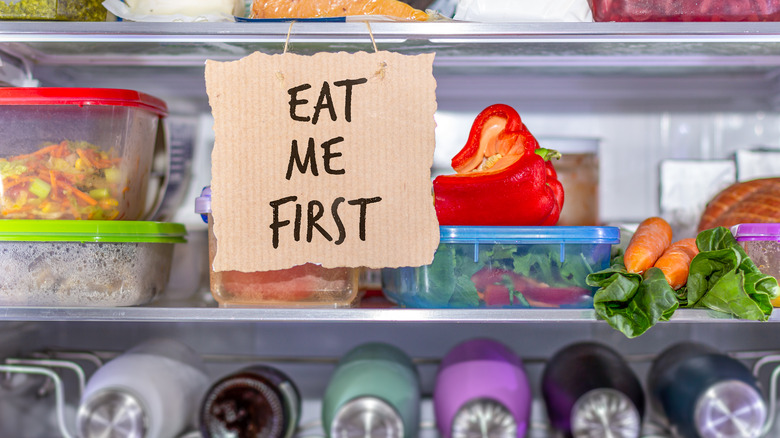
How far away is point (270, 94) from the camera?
841mm

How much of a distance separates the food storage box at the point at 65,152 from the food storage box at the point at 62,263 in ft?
Answer: 0.14

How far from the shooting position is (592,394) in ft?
3.02

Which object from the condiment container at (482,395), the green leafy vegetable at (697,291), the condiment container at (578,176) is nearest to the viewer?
the green leafy vegetable at (697,291)

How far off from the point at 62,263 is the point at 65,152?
0.61 feet

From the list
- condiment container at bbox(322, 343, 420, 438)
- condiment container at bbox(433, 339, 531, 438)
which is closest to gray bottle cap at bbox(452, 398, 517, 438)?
condiment container at bbox(433, 339, 531, 438)

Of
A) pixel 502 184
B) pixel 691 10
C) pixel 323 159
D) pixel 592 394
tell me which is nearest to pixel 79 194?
pixel 323 159

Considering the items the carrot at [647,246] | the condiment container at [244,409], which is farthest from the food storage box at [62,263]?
the carrot at [647,246]

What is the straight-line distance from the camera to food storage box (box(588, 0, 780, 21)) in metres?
0.91

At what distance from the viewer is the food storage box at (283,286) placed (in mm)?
885

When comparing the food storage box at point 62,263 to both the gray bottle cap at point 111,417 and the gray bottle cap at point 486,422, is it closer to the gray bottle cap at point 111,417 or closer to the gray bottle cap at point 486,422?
the gray bottle cap at point 111,417

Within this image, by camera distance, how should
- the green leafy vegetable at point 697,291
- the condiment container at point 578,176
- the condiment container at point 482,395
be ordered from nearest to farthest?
1. the green leafy vegetable at point 697,291
2. the condiment container at point 482,395
3. the condiment container at point 578,176

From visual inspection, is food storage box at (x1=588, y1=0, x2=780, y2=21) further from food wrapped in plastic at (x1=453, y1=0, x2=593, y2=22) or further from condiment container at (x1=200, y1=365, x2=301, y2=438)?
condiment container at (x1=200, y1=365, x2=301, y2=438)

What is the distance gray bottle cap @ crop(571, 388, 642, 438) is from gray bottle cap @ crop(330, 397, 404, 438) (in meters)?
0.31

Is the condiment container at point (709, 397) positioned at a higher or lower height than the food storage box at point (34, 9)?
lower
